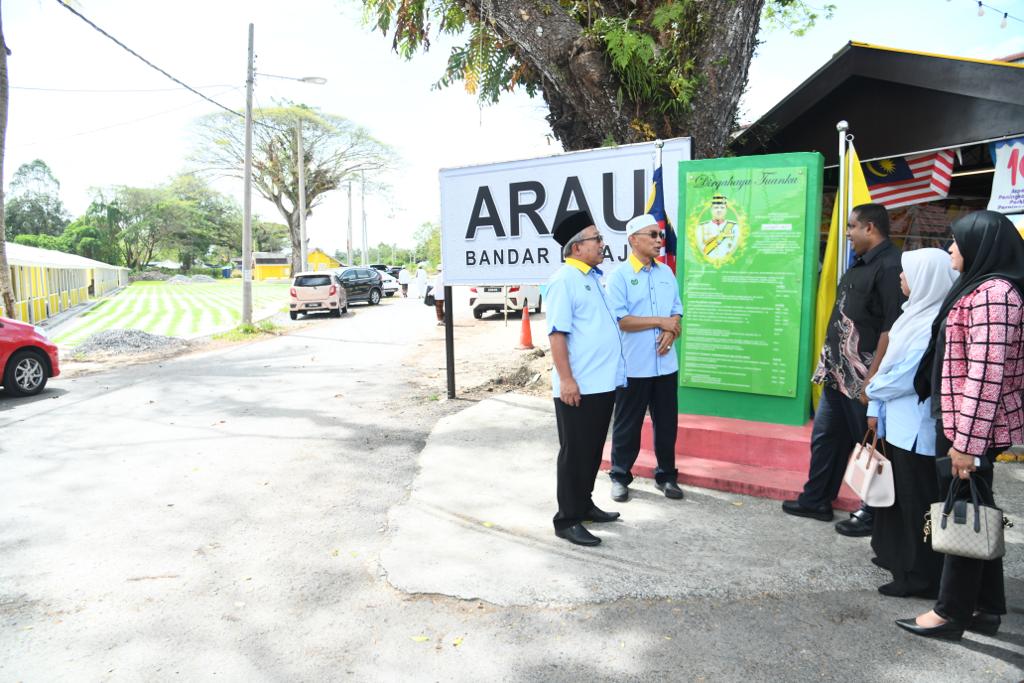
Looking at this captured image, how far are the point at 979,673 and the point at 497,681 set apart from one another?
194cm

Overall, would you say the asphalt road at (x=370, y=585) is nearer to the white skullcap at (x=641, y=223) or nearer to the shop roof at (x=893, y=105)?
the white skullcap at (x=641, y=223)

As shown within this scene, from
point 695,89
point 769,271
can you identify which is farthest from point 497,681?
point 695,89

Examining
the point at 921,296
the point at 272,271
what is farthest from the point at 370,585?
the point at 272,271

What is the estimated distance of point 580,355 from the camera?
3852 mm

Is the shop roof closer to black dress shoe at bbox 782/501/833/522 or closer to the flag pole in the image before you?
the flag pole

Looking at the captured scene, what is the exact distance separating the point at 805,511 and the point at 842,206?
2.22 m

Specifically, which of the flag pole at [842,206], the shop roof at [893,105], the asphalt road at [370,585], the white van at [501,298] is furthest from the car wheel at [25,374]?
the flag pole at [842,206]

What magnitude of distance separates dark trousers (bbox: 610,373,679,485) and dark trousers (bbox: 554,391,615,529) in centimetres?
73

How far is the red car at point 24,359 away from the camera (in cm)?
940

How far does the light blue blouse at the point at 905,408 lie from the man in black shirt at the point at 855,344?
0.55m

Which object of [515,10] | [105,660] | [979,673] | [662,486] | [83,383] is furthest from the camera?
[83,383]

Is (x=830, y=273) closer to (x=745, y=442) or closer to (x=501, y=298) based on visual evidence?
(x=745, y=442)

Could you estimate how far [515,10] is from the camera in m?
7.20

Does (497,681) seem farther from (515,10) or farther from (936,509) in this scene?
(515,10)
